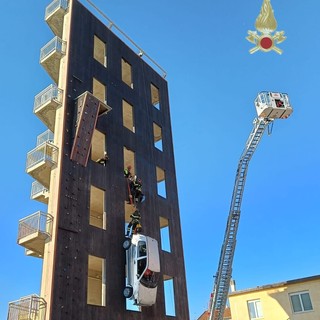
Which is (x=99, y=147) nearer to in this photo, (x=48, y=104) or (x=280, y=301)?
(x=48, y=104)

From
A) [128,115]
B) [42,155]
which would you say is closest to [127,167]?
→ [128,115]

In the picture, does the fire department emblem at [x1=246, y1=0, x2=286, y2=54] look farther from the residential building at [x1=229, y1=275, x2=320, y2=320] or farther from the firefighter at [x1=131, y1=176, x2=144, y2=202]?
the residential building at [x1=229, y1=275, x2=320, y2=320]

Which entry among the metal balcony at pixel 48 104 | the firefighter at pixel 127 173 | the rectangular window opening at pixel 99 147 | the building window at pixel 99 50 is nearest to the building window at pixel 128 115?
the rectangular window opening at pixel 99 147

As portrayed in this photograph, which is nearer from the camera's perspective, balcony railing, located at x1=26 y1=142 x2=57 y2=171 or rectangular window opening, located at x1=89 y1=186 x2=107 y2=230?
balcony railing, located at x1=26 y1=142 x2=57 y2=171

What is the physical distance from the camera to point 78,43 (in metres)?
23.5

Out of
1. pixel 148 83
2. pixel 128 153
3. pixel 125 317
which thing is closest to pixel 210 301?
pixel 125 317

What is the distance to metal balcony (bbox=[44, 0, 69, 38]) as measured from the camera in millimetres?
24500

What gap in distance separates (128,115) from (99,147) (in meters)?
4.31

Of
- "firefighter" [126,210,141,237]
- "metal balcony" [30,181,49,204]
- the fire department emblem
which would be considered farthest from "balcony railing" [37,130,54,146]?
the fire department emblem

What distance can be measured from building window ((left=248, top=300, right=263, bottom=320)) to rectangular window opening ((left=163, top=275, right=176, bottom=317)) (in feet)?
44.5

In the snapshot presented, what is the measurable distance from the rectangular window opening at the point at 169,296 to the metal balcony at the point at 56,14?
17.6 metres

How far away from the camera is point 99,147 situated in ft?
75.9

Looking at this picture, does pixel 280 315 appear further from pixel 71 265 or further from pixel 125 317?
A: pixel 71 265

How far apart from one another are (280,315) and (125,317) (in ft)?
59.9
